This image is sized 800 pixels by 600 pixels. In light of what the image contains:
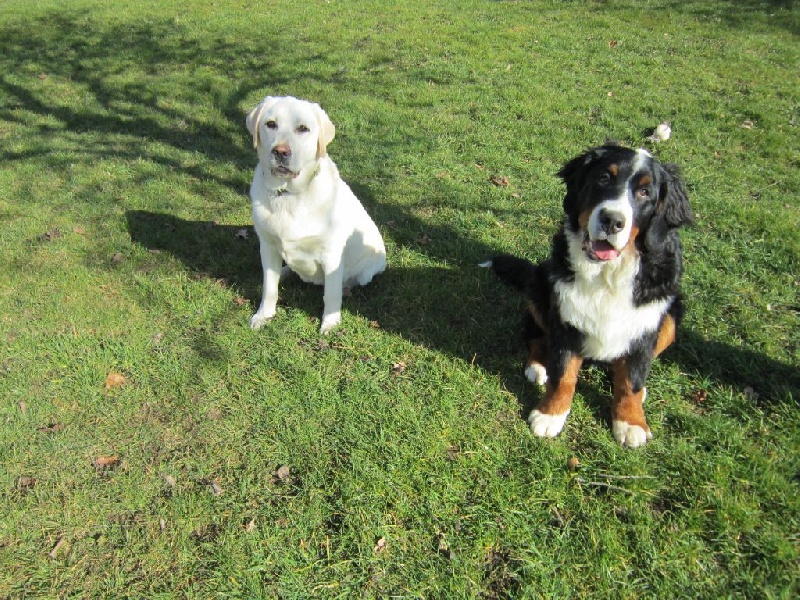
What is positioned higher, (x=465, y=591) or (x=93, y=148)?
(x=93, y=148)

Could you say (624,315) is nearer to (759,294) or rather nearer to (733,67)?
(759,294)

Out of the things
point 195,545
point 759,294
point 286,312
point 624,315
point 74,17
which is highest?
point 74,17

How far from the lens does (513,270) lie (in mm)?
4180

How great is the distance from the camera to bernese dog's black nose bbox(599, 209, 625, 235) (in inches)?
96.7

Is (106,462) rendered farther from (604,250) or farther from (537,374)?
(604,250)

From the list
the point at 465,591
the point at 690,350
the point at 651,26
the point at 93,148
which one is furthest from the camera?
the point at 651,26

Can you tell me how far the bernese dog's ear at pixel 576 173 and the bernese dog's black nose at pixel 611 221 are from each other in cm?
34

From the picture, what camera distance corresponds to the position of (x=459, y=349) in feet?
12.6

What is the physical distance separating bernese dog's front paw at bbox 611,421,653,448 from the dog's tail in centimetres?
136

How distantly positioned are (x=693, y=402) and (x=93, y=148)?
7.56 metres

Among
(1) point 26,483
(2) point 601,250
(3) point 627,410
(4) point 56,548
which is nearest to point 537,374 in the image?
(3) point 627,410

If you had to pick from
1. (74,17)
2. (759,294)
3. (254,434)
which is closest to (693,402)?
(759,294)

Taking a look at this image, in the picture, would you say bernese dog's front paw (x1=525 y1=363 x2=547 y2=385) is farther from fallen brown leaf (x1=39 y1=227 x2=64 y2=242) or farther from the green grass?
fallen brown leaf (x1=39 y1=227 x2=64 y2=242)

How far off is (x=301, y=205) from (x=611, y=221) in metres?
2.03
